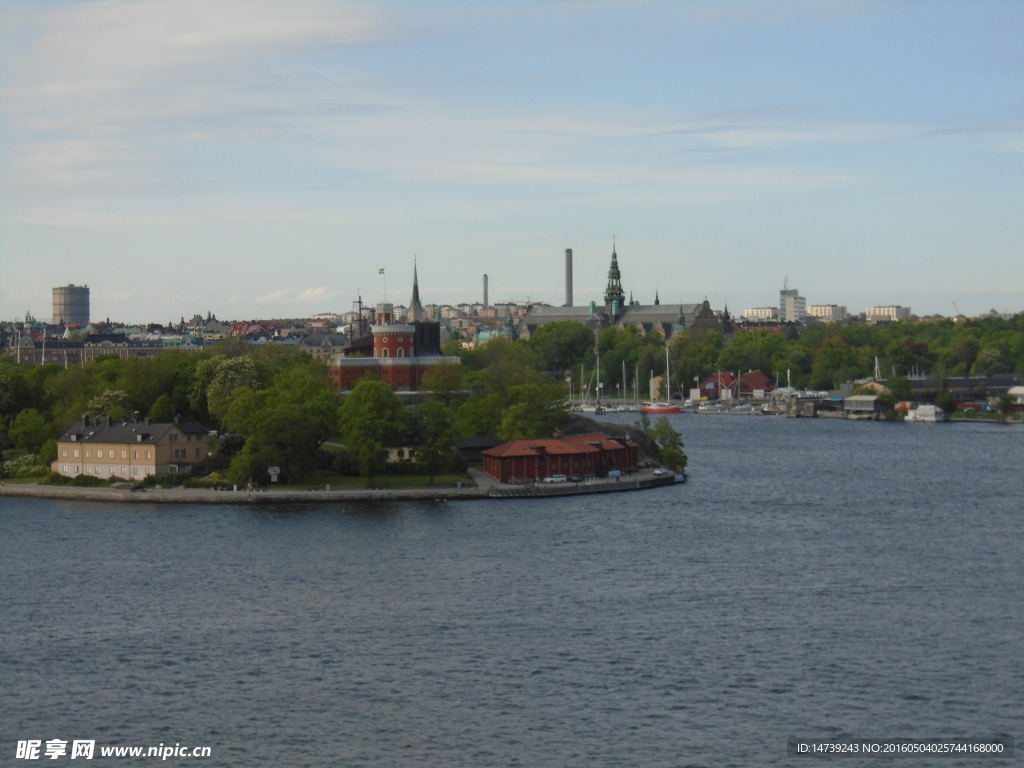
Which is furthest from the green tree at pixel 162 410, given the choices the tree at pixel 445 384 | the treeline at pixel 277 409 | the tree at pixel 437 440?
the tree at pixel 437 440

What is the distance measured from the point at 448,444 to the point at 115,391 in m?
14.6

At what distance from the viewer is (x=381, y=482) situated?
45.6m

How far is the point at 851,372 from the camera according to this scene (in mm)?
104625

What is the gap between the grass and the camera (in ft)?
146

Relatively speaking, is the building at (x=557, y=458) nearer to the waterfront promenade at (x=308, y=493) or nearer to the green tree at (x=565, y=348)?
the waterfront promenade at (x=308, y=493)

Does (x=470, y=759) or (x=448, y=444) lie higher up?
(x=448, y=444)

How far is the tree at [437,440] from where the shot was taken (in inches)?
1836

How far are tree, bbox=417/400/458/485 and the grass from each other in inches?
18.6

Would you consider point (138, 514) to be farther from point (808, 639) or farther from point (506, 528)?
point (808, 639)

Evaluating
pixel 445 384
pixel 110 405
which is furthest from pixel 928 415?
pixel 110 405

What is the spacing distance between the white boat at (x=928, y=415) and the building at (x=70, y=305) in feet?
→ 416

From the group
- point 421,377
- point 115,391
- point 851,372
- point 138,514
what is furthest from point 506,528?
point 851,372

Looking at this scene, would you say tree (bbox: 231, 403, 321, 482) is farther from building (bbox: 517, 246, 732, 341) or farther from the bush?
building (bbox: 517, 246, 732, 341)

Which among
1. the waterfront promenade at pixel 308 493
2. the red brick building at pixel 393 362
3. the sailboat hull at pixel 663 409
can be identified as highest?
the red brick building at pixel 393 362
